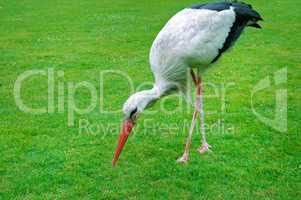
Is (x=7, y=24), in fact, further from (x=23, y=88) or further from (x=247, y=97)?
(x=247, y=97)

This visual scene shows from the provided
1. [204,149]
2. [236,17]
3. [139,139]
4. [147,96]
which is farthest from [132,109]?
[236,17]

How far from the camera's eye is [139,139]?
7.41 metres

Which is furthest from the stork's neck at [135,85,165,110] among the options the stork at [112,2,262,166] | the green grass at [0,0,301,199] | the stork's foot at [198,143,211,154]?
the stork's foot at [198,143,211,154]

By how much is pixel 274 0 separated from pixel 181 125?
55.7 feet

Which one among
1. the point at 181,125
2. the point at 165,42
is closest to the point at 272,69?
the point at 181,125

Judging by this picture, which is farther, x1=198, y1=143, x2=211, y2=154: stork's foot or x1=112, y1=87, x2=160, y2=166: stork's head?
x1=198, y1=143, x2=211, y2=154: stork's foot

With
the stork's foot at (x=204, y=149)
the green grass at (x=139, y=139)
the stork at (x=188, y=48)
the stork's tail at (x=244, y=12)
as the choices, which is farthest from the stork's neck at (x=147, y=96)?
the stork's tail at (x=244, y=12)

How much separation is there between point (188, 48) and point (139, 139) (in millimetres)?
1944

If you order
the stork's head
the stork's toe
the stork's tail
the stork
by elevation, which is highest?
the stork's tail

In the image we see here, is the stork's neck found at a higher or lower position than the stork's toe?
higher

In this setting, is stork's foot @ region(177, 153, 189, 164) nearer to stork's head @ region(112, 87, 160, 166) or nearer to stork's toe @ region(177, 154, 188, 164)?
stork's toe @ region(177, 154, 188, 164)

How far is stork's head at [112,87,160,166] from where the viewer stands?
615 centimetres

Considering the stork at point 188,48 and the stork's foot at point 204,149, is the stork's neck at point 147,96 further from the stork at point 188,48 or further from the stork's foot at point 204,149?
the stork's foot at point 204,149

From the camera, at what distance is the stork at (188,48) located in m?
6.25
